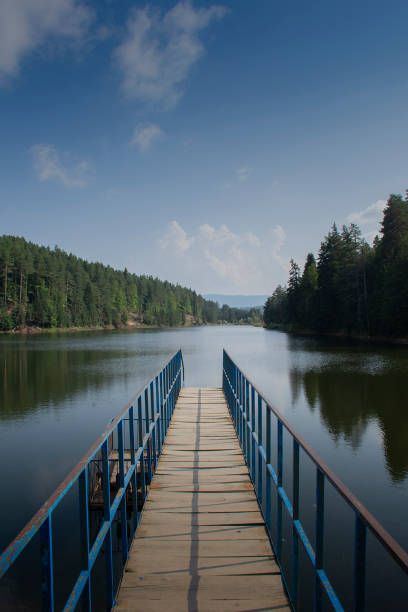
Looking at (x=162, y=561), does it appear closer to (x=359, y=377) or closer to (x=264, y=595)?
(x=264, y=595)

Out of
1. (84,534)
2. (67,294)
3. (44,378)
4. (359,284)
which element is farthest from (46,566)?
(67,294)

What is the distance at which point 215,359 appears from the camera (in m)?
29.9

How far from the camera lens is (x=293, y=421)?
12352mm

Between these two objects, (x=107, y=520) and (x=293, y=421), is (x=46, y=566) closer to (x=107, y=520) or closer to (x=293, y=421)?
(x=107, y=520)

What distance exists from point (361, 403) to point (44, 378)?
1546 centimetres

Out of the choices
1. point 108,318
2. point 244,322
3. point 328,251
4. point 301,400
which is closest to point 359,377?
point 301,400

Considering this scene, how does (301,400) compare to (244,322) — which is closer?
(301,400)

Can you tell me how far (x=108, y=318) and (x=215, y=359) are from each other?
6929 cm

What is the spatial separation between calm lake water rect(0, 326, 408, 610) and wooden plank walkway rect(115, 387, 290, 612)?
2.01m

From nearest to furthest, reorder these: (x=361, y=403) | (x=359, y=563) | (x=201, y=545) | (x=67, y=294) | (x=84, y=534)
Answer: (x=359, y=563)
(x=84, y=534)
(x=201, y=545)
(x=361, y=403)
(x=67, y=294)

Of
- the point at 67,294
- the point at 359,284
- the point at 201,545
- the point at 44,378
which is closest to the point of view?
the point at 201,545

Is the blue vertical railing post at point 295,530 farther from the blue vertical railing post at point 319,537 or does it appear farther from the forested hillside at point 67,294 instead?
the forested hillside at point 67,294

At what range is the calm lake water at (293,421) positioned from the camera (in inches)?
261

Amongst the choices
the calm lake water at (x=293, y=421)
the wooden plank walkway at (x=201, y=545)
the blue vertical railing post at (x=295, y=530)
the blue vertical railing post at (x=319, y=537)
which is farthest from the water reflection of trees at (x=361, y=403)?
the blue vertical railing post at (x=319, y=537)
